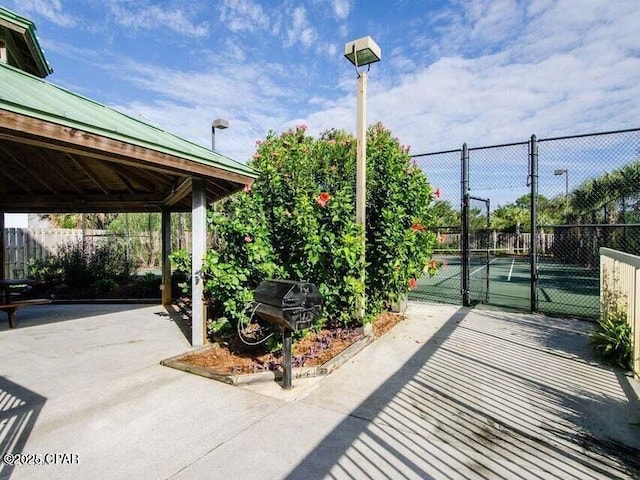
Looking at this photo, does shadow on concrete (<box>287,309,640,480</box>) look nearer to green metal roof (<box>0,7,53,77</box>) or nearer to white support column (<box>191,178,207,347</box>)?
white support column (<box>191,178,207,347</box>)

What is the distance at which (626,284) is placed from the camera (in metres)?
4.27

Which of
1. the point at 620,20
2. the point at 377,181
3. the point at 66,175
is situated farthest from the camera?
the point at 66,175

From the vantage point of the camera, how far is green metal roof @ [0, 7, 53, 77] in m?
5.47

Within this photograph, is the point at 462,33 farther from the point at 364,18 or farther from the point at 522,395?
the point at 522,395

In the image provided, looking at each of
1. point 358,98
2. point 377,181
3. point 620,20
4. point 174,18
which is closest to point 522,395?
point 377,181

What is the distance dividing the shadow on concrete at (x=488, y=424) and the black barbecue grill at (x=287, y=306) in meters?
0.86

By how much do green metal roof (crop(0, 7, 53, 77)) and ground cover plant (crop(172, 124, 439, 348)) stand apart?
4203 mm

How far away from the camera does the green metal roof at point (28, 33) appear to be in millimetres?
5469

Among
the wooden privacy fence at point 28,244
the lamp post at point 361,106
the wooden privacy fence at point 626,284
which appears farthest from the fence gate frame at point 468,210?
the wooden privacy fence at point 28,244

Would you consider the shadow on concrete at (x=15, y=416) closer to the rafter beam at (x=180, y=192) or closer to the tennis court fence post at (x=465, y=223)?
the rafter beam at (x=180, y=192)

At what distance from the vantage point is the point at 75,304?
7988mm

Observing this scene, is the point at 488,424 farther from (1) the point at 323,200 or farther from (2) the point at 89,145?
(2) the point at 89,145

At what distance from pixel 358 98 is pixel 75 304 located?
7449 millimetres

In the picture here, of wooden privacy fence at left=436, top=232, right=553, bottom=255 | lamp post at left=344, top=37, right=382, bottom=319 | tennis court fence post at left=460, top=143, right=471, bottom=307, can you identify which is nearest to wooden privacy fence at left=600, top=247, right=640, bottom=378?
tennis court fence post at left=460, top=143, right=471, bottom=307
